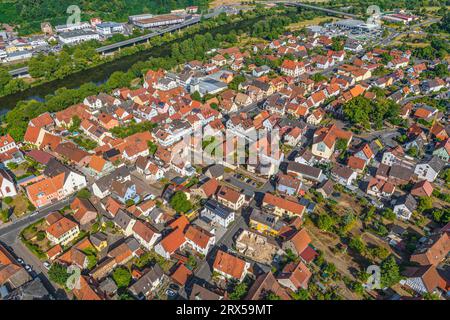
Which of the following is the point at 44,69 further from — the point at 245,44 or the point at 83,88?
the point at 245,44

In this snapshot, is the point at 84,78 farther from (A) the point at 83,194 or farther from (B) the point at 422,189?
(B) the point at 422,189

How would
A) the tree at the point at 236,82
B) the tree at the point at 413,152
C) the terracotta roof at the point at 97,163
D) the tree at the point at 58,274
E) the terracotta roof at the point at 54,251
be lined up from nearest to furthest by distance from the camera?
the tree at the point at 58,274 → the terracotta roof at the point at 54,251 → the terracotta roof at the point at 97,163 → the tree at the point at 413,152 → the tree at the point at 236,82

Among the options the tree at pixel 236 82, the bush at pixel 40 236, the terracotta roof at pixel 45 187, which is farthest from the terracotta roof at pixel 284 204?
the tree at pixel 236 82

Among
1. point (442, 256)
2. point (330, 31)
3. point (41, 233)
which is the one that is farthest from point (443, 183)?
point (330, 31)

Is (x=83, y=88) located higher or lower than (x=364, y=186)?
higher

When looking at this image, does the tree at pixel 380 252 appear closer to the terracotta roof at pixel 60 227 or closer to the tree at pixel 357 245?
the tree at pixel 357 245

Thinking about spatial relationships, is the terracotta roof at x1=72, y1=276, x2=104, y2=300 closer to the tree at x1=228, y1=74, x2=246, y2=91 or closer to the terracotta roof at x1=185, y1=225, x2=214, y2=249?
the terracotta roof at x1=185, y1=225, x2=214, y2=249
